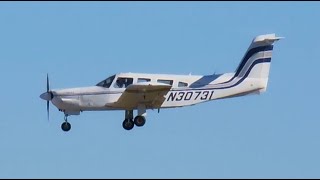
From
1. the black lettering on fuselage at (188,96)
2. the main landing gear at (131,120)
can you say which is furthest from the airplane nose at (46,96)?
the black lettering on fuselage at (188,96)

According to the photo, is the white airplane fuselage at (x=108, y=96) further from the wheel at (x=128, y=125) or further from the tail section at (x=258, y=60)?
the tail section at (x=258, y=60)

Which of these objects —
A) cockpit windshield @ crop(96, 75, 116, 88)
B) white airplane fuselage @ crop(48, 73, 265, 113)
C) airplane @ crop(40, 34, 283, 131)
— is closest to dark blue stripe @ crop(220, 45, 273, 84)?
airplane @ crop(40, 34, 283, 131)

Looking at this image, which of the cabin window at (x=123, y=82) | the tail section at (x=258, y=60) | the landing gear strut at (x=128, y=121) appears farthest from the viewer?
the tail section at (x=258, y=60)

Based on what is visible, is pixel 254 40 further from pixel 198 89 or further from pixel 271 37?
pixel 198 89

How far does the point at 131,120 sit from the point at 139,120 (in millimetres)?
542

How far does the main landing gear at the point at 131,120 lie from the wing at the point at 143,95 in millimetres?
438

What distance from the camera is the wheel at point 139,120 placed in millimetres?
39406

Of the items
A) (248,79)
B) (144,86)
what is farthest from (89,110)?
(248,79)

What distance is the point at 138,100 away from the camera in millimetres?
39281

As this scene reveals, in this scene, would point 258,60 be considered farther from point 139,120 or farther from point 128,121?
point 128,121

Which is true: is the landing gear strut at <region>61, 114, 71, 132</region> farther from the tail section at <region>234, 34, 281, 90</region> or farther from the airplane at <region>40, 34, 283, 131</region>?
the tail section at <region>234, 34, 281, 90</region>

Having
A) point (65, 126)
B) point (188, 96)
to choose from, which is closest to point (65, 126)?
point (65, 126)

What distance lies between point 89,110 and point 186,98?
14.1 ft

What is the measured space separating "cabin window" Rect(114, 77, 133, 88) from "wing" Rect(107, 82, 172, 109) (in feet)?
1.93
